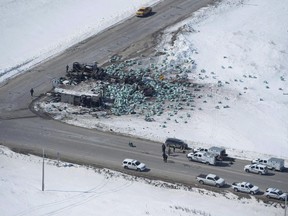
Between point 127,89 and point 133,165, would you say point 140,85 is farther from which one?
point 133,165

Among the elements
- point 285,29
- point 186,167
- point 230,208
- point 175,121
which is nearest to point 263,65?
point 285,29

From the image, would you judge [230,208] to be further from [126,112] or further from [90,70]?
[90,70]

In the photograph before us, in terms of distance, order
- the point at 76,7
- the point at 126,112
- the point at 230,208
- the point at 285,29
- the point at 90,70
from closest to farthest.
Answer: the point at 230,208, the point at 126,112, the point at 90,70, the point at 285,29, the point at 76,7

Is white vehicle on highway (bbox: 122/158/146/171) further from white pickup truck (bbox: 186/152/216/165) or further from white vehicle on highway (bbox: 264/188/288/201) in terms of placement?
white vehicle on highway (bbox: 264/188/288/201)

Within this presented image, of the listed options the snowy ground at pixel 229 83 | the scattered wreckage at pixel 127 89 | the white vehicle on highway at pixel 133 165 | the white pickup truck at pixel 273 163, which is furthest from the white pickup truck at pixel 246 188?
the scattered wreckage at pixel 127 89

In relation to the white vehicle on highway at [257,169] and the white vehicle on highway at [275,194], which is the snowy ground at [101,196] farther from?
the white vehicle on highway at [257,169]

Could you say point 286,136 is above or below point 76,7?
below
